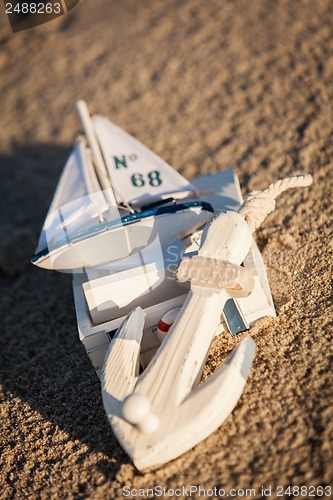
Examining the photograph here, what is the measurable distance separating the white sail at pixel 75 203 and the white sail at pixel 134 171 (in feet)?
0.36

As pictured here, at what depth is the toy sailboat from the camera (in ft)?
5.30

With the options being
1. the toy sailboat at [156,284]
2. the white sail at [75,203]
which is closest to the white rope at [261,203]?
the toy sailboat at [156,284]

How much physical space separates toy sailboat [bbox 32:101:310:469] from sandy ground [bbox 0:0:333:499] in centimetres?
20

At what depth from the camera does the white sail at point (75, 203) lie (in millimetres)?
2277

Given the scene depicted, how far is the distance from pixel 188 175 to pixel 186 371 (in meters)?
1.86

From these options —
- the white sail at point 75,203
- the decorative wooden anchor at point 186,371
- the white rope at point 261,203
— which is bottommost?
the decorative wooden anchor at point 186,371

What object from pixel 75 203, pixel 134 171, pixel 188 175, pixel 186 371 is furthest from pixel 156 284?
pixel 188 175

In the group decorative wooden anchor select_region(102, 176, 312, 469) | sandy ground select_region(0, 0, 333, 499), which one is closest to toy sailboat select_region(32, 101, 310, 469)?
decorative wooden anchor select_region(102, 176, 312, 469)

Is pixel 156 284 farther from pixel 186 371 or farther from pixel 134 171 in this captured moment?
pixel 134 171

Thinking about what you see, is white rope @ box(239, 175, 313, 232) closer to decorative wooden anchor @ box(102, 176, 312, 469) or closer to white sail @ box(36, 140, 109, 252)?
decorative wooden anchor @ box(102, 176, 312, 469)

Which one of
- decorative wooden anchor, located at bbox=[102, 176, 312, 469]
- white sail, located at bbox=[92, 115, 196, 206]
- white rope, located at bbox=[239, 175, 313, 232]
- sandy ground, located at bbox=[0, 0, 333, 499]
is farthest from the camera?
white sail, located at bbox=[92, 115, 196, 206]

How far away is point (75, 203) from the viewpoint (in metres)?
2.41

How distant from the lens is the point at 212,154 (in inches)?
133

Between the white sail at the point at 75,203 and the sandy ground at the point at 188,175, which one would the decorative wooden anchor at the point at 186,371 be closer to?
the sandy ground at the point at 188,175
